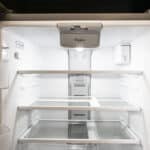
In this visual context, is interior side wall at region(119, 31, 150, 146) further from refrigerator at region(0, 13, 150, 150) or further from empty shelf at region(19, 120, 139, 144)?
empty shelf at region(19, 120, 139, 144)

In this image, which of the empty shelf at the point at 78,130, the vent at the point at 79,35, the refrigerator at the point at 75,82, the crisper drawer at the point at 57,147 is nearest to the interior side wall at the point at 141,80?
the refrigerator at the point at 75,82

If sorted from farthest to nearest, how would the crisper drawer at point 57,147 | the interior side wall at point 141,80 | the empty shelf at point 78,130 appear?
the crisper drawer at point 57,147 → the empty shelf at point 78,130 → the interior side wall at point 141,80

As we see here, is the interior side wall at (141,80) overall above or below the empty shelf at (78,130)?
above

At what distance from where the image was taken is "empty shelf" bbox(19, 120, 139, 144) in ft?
5.84

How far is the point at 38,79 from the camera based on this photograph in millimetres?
2117

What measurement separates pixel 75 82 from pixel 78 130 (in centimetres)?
40

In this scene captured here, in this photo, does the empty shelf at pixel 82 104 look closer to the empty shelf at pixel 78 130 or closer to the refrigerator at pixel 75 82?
the refrigerator at pixel 75 82

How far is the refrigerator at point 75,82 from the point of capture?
134 centimetres

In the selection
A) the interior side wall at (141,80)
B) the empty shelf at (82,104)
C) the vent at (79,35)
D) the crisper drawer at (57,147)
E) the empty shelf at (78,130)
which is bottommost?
the crisper drawer at (57,147)

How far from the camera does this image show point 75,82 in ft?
6.63

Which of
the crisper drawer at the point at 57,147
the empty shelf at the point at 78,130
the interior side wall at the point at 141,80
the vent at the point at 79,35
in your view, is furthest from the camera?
the crisper drawer at the point at 57,147

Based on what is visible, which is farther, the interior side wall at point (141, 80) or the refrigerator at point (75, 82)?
the interior side wall at point (141, 80)

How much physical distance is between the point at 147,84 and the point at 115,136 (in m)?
0.52
